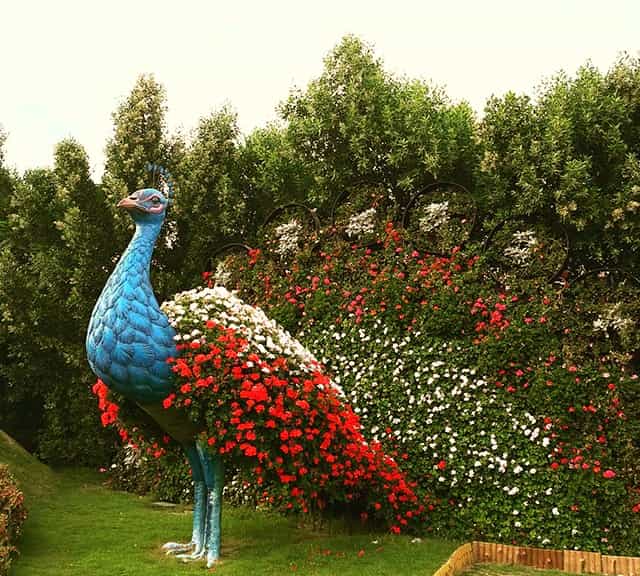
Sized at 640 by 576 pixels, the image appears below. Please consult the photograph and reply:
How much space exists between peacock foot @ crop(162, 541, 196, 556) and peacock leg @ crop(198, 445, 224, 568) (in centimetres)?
26

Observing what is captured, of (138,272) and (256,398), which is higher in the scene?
(138,272)

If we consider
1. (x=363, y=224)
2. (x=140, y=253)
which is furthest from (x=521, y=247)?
(x=140, y=253)

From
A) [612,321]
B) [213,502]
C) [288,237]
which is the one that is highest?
[288,237]

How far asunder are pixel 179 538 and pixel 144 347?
2468 millimetres

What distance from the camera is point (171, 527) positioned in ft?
24.9

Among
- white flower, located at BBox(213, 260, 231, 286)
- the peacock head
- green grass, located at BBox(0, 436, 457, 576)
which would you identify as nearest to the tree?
white flower, located at BBox(213, 260, 231, 286)

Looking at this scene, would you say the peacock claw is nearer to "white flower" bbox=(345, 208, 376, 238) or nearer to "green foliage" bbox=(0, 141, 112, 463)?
"white flower" bbox=(345, 208, 376, 238)

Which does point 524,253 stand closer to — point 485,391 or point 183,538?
point 485,391

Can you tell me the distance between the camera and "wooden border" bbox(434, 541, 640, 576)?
6371mm

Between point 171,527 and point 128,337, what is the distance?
117 inches

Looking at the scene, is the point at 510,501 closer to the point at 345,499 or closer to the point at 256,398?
the point at 345,499

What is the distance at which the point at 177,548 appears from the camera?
254 inches

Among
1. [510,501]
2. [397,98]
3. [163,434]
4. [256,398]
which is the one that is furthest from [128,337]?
[397,98]

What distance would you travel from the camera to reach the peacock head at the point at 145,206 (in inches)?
240
